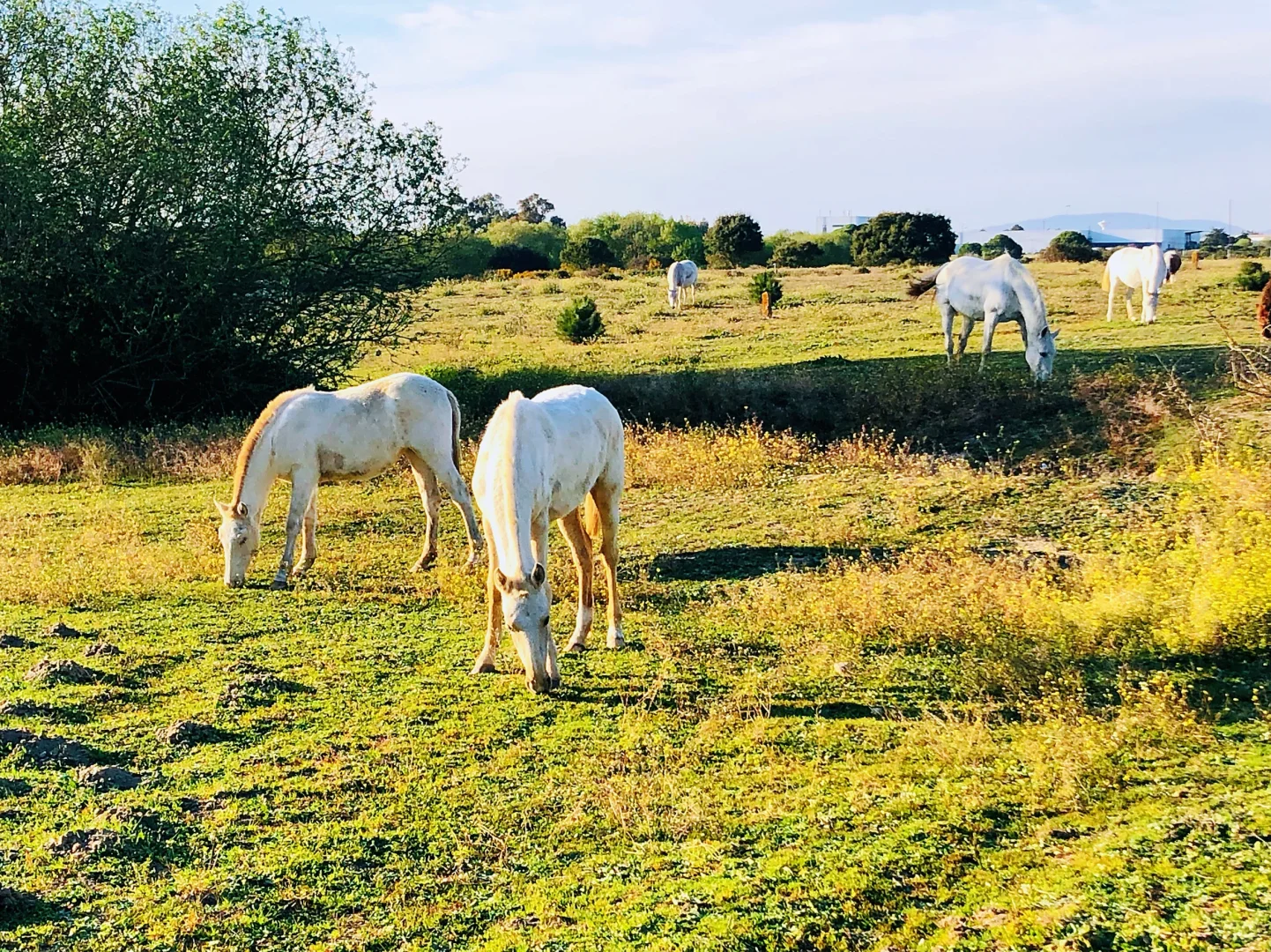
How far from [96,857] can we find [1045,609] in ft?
19.0

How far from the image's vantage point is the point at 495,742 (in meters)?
6.45

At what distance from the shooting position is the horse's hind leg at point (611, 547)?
8188mm

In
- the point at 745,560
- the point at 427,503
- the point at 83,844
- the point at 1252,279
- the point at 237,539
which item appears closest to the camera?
the point at 83,844

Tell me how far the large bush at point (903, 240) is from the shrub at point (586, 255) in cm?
1211

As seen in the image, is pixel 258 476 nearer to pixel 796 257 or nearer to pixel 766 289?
pixel 766 289

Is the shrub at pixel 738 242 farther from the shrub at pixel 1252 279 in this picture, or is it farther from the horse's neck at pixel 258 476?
the horse's neck at pixel 258 476

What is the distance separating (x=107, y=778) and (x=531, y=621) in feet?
7.66

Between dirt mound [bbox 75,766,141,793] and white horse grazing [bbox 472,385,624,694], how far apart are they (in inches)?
83.3

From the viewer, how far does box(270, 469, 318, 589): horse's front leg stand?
33.5 ft

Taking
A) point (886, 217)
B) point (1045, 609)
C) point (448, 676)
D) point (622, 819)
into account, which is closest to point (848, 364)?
point (1045, 609)

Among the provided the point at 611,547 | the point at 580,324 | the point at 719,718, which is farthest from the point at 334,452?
the point at 580,324

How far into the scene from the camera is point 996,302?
56.7 ft

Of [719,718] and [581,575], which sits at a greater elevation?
[581,575]

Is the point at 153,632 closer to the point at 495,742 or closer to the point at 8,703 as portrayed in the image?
the point at 8,703
